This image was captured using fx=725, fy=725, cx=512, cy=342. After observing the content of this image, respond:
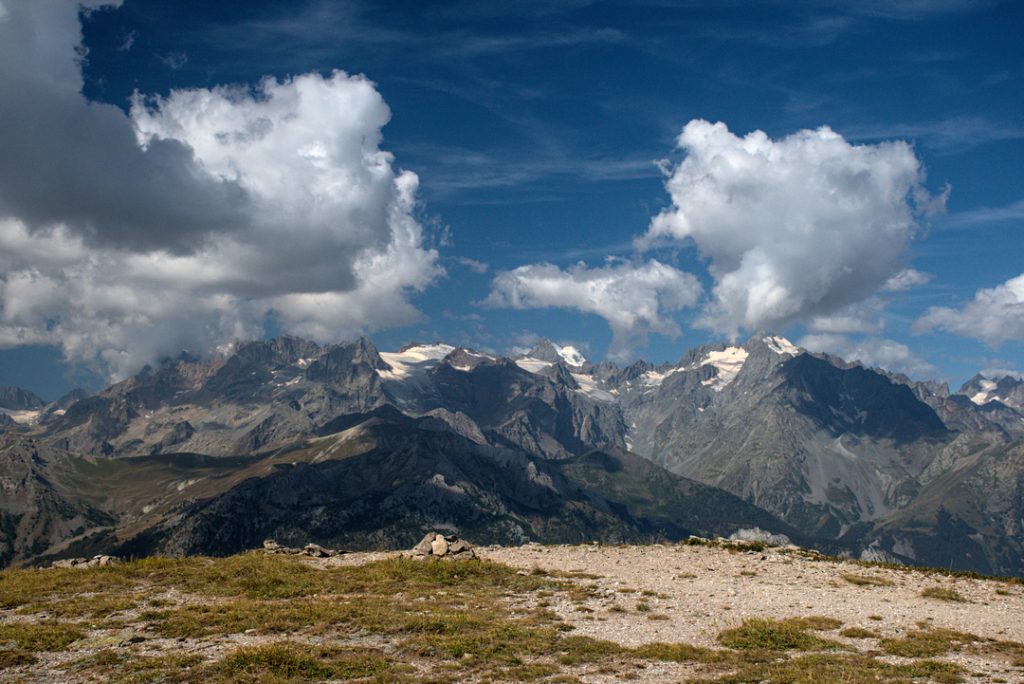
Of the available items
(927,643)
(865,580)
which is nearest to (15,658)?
(927,643)

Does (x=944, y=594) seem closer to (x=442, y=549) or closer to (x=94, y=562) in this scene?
(x=442, y=549)

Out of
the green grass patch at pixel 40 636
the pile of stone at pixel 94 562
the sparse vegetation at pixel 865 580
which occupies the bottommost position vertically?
the green grass patch at pixel 40 636

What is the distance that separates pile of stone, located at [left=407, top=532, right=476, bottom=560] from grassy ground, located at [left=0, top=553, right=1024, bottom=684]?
7.18m

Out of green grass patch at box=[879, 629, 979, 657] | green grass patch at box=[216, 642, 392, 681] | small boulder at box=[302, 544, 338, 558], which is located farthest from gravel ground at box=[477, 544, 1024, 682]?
small boulder at box=[302, 544, 338, 558]

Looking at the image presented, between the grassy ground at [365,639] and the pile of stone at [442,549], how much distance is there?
7.18 metres

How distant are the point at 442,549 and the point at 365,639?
19.3 metres

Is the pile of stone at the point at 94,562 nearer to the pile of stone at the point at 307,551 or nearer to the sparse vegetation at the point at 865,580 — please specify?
the pile of stone at the point at 307,551

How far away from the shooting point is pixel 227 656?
2455 centimetres

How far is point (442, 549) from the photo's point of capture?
47.2 m

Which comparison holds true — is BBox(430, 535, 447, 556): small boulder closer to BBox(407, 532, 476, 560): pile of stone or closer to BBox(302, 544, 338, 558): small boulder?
BBox(407, 532, 476, 560): pile of stone

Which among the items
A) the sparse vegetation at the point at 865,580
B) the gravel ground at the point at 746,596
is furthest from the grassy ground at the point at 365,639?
the sparse vegetation at the point at 865,580

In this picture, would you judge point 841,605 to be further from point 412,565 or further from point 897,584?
point 412,565

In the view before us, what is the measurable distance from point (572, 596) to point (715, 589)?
8222 millimetres

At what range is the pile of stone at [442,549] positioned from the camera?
46.8 metres
